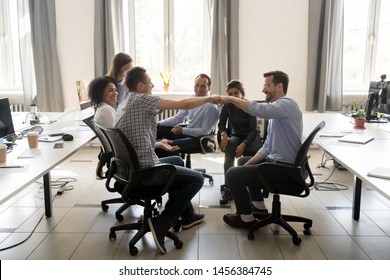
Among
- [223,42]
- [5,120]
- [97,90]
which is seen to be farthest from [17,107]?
[97,90]

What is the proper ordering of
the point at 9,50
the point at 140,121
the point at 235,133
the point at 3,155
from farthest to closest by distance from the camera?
the point at 9,50, the point at 235,133, the point at 140,121, the point at 3,155

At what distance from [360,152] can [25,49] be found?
4.67 meters

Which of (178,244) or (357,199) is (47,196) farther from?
(357,199)

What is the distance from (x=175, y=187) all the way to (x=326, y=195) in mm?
1783

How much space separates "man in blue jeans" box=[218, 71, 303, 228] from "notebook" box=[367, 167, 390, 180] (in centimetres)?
67

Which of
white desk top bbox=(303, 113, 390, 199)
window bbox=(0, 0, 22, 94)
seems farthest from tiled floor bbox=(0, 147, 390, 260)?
window bbox=(0, 0, 22, 94)

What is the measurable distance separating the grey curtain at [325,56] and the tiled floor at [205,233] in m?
1.83

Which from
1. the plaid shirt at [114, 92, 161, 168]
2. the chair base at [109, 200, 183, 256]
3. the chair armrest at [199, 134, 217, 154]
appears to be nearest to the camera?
the plaid shirt at [114, 92, 161, 168]

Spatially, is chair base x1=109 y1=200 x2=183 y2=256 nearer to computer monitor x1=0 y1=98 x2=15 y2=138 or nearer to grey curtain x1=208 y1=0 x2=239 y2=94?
computer monitor x1=0 y1=98 x2=15 y2=138

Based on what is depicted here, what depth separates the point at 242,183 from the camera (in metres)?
2.84

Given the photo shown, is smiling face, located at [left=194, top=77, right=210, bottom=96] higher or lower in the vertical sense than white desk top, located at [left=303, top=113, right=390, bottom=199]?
higher

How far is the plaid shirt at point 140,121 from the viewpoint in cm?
251

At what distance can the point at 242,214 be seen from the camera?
9.73 feet

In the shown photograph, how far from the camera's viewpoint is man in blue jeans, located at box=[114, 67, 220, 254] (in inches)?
98.7
